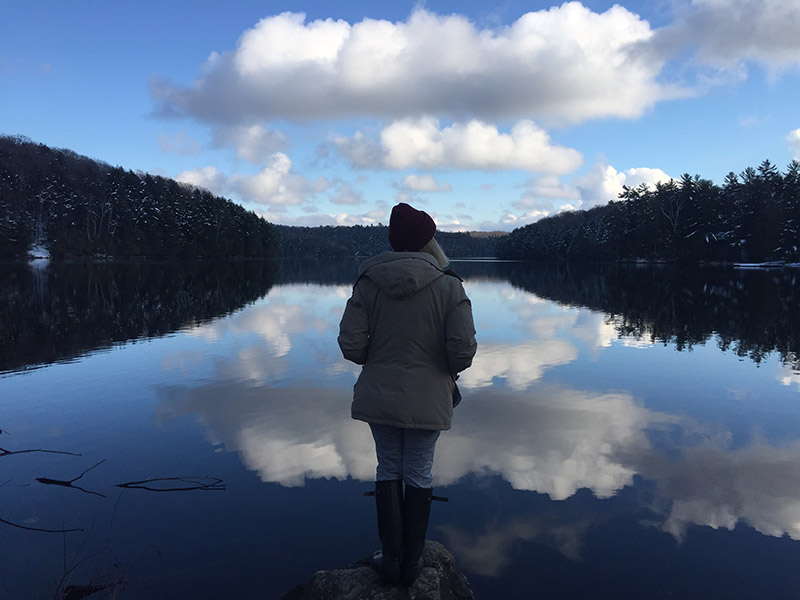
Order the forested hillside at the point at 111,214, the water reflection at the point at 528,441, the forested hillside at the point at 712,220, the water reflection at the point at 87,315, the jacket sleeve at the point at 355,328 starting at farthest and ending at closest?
the forested hillside at the point at 111,214, the forested hillside at the point at 712,220, the water reflection at the point at 87,315, the water reflection at the point at 528,441, the jacket sleeve at the point at 355,328

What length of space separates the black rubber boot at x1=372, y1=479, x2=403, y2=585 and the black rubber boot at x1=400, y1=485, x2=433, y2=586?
4 centimetres

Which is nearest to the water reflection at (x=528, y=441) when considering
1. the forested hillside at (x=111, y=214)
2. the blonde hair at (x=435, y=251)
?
the blonde hair at (x=435, y=251)

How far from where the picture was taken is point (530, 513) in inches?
176

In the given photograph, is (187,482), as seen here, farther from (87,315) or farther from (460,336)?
(87,315)

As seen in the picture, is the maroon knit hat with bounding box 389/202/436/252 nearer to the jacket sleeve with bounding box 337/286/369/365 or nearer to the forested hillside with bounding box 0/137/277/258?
the jacket sleeve with bounding box 337/286/369/365

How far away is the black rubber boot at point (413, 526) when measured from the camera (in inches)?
123

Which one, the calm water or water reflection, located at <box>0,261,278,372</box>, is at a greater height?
water reflection, located at <box>0,261,278,372</box>

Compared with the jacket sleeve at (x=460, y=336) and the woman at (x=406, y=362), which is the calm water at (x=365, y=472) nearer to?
the woman at (x=406, y=362)

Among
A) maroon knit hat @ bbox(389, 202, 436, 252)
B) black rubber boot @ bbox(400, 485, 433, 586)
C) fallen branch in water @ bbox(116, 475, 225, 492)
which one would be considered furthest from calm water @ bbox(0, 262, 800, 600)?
maroon knit hat @ bbox(389, 202, 436, 252)

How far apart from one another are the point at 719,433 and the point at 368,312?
6092mm

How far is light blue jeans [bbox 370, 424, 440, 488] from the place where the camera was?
310 centimetres

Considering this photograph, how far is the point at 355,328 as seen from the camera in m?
3.08

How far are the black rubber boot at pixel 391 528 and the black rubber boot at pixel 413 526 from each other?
0.13 ft

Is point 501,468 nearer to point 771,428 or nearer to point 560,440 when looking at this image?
point 560,440
